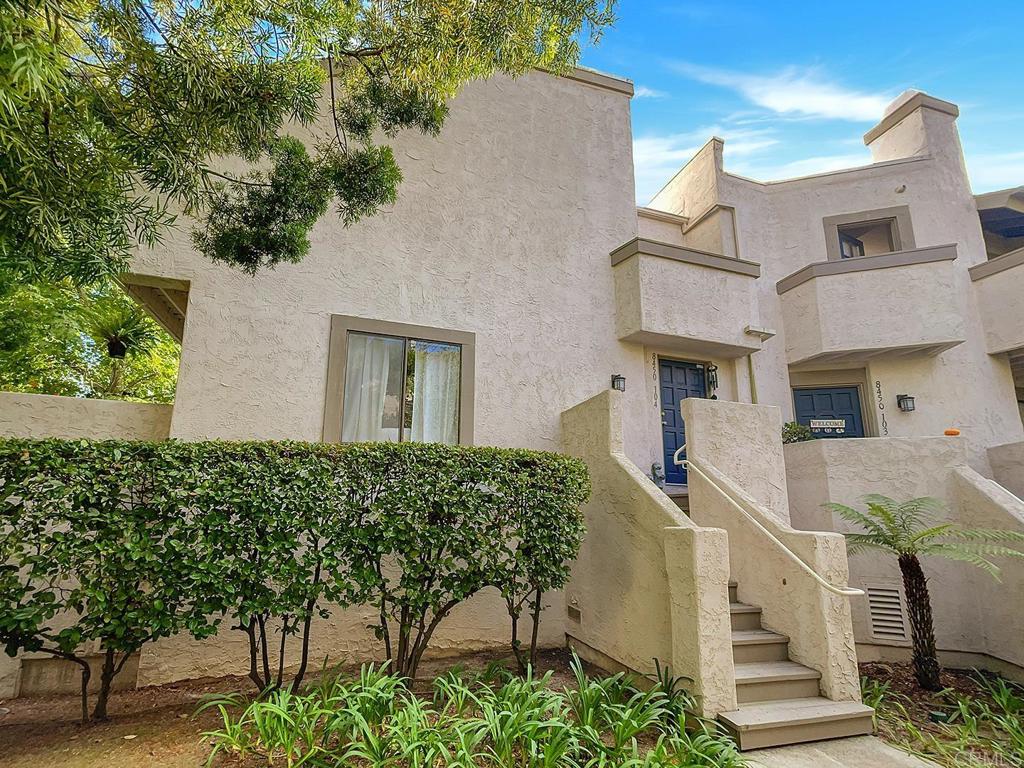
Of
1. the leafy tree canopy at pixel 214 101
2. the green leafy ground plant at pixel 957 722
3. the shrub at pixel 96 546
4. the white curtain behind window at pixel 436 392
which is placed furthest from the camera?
the white curtain behind window at pixel 436 392

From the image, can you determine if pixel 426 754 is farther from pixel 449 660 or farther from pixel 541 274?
pixel 541 274

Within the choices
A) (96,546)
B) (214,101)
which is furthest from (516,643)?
(214,101)

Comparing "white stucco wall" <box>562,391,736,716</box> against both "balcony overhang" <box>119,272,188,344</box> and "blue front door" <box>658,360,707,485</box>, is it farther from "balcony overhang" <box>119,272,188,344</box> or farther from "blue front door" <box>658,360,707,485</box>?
"balcony overhang" <box>119,272,188,344</box>

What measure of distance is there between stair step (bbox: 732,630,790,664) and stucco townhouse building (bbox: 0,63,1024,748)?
0.03 meters

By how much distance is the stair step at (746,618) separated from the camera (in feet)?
17.4

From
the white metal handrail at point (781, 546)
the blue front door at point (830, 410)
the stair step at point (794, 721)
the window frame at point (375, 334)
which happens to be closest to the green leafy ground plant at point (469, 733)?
the stair step at point (794, 721)

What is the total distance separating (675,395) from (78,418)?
24.8 ft

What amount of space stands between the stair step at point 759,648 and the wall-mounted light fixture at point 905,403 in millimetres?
6337

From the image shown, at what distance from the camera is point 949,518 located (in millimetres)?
6793

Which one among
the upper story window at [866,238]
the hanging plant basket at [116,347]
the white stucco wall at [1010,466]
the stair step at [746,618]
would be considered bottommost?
the stair step at [746,618]

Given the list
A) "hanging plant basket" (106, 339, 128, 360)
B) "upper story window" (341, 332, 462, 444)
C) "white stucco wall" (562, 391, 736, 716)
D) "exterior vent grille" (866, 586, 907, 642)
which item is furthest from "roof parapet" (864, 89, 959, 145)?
"hanging plant basket" (106, 339, 128, 360)

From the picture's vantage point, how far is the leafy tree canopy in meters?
3.36

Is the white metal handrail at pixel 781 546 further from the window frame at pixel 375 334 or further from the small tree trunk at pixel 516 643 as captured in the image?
the window frame at pixel 375 334

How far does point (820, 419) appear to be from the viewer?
9922 millimetres
